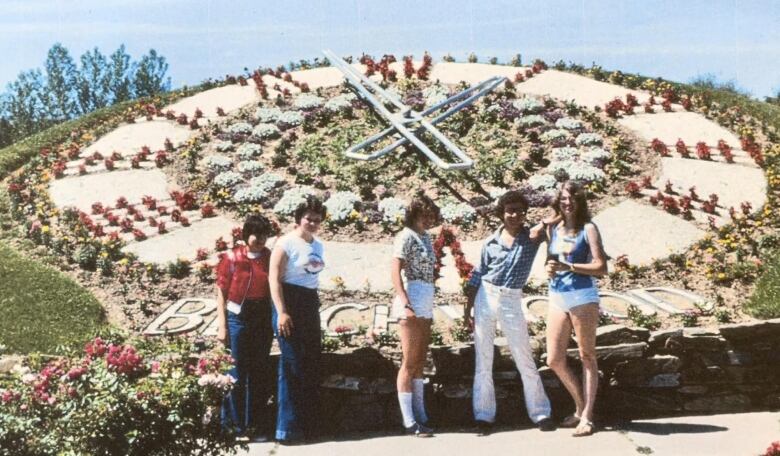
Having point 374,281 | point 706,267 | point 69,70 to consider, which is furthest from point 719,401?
point 69,70

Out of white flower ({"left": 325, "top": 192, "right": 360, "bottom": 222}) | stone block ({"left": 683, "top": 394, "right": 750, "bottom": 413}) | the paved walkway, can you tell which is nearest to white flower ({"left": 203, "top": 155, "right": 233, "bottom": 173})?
the paved walkway

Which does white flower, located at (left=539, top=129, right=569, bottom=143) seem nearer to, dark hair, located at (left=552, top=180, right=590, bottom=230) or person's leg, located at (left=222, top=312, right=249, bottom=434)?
dark hair, located at (left=552, top=180, right=590, bottom=230)

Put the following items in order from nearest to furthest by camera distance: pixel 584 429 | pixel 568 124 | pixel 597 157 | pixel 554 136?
pixel 584 429, pixel 597 157, pixel 554 136, pixel 568 124

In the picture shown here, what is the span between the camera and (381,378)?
19.9 ft

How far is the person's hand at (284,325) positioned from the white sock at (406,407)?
100 centimetres

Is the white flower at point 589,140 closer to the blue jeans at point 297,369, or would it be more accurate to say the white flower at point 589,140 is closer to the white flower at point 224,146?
the white flower at point 224,146

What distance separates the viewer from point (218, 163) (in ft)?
40.2

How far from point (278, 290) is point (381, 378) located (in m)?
1.17

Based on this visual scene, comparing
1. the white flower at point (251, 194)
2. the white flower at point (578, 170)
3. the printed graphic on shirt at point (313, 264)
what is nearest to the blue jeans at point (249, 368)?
the printed graphic on shirt at point (313, 264)

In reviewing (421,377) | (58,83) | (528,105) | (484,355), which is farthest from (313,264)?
(58,83)

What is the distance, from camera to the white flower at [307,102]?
1447 centimetres

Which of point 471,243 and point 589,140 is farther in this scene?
point 589,140

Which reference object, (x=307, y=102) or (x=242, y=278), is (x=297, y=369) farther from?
(x=307, y=102)

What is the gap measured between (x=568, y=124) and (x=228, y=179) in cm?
611
